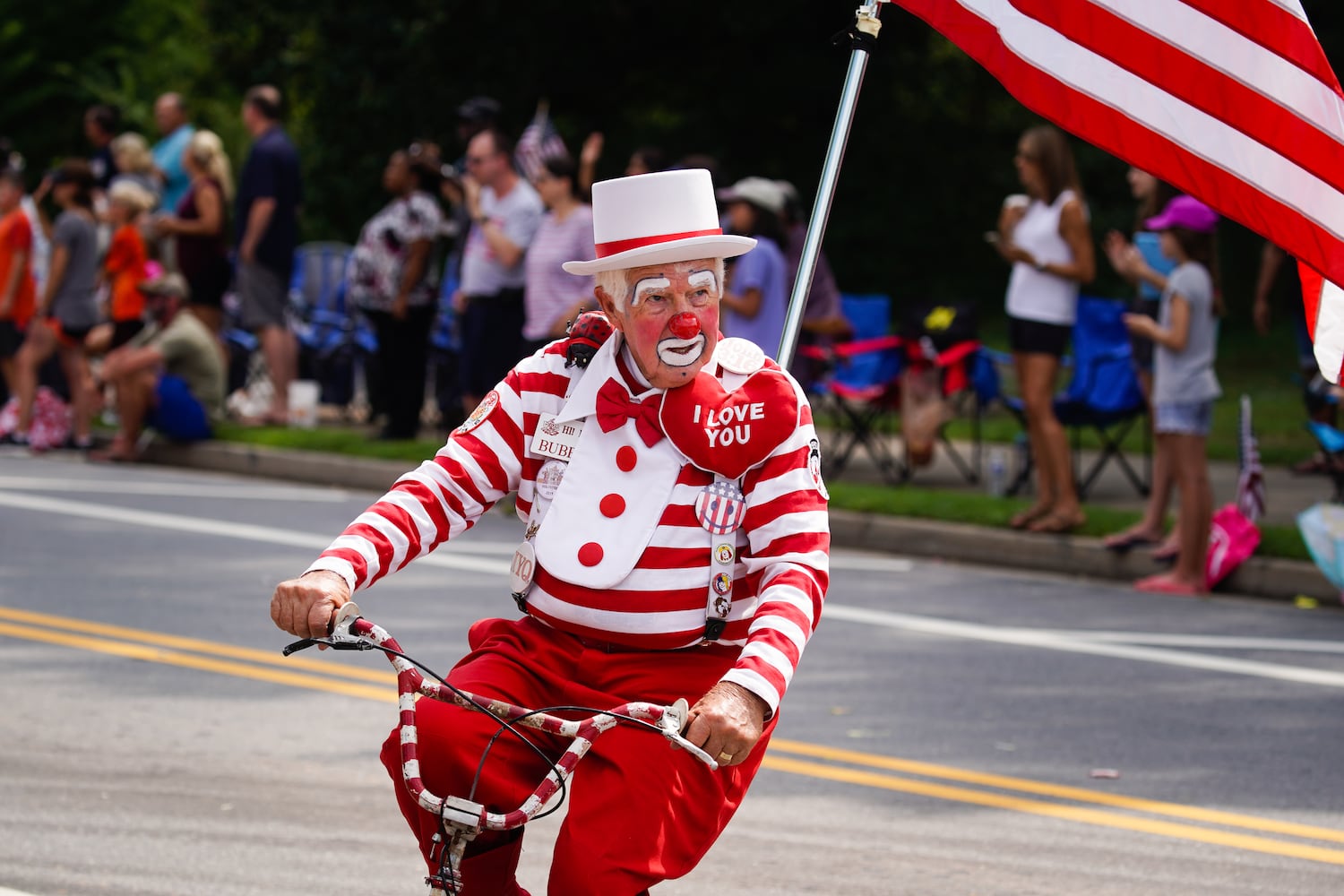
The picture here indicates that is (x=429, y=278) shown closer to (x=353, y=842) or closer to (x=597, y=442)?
(x=353, y=842)

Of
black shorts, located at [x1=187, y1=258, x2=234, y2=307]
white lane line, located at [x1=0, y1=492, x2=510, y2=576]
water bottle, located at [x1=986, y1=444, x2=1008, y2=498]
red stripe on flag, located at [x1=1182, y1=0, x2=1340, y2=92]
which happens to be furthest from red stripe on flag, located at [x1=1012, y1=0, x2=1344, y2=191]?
black shorts, located at [x1=187, y1=258, x2=234, y2=307]

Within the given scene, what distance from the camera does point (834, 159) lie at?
486 cm

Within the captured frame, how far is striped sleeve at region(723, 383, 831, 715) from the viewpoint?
11.9 feet

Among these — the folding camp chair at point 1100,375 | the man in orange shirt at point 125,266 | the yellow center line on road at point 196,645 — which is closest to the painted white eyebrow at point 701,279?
the yellow center line on road at point 196,645

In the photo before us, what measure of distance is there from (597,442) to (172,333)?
1198 cm

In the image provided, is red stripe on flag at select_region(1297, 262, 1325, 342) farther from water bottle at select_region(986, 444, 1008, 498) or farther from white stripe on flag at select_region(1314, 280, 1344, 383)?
water bottle at select_region(986, 444, 1008, 498)

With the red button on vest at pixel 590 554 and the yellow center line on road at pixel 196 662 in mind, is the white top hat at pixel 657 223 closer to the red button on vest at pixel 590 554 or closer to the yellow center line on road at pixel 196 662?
the red button on vest at pixel 590 554

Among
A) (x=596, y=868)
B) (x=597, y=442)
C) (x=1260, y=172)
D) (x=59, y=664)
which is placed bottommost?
(x=59, y=664)

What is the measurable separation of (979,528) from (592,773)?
26.9ft

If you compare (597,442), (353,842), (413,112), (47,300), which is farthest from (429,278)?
(413,112)

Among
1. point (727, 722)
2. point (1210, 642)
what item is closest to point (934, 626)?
point (1210, 642)

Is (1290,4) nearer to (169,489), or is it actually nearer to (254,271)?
(169,489)

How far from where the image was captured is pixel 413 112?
2892cm

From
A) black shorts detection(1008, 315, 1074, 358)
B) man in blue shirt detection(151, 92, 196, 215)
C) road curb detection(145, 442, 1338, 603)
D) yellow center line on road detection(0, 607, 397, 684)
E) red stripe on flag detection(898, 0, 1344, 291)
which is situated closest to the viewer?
red stripe on flag detection(898, 0, 1344, 291)
